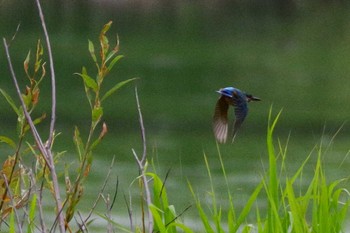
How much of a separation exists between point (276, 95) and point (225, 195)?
4770mm

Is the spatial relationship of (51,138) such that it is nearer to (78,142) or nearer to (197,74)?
(78,142)

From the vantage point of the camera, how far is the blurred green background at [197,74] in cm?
792

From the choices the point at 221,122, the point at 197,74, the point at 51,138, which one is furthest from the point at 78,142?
the point at 197,74

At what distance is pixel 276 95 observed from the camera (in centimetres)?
1129

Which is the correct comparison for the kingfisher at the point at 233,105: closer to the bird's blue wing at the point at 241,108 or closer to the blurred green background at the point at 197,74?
the bird's blue wing at the point at 241,108

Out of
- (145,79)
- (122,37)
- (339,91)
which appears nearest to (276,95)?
(339,91)

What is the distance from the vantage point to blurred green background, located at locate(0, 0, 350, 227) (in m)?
7.92

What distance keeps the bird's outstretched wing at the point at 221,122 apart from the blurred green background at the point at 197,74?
151cm

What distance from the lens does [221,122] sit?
6.50 ft

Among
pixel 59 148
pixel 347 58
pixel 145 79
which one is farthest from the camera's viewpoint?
pixel 347 58

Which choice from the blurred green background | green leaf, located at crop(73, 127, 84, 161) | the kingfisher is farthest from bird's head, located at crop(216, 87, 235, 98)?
the blurred green background

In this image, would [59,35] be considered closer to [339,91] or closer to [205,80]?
[205,80]

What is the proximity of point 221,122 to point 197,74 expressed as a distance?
10.7 metres

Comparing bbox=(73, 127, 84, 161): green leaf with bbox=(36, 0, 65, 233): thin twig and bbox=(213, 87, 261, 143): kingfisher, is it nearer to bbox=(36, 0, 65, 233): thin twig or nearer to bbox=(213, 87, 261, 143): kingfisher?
bbox=(36, 0, 65, 233): thin twig
